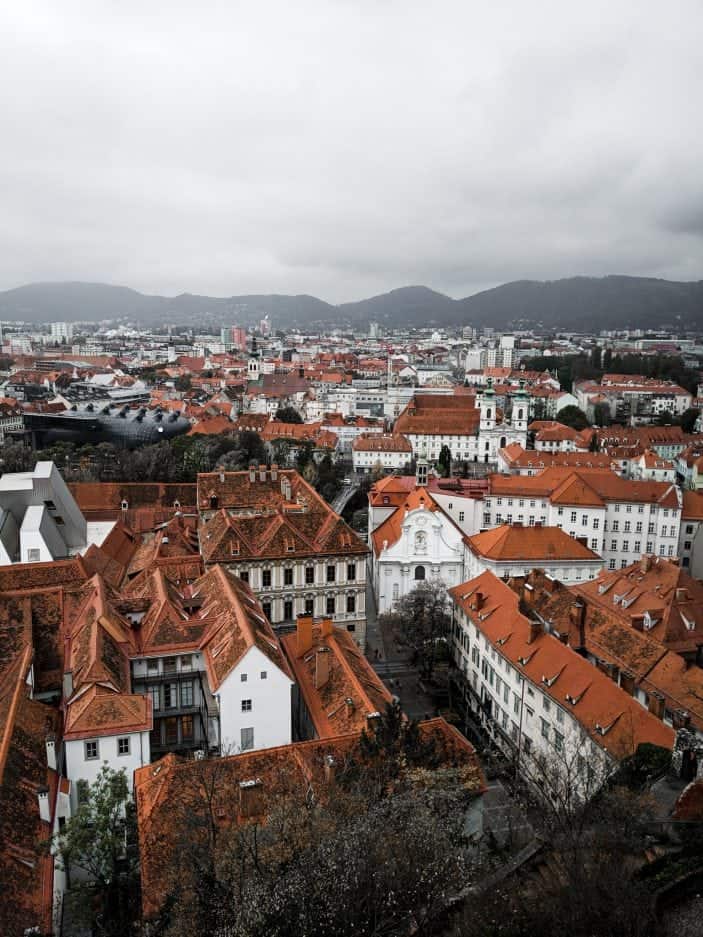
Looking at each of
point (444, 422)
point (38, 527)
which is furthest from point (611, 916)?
point (444, 422)

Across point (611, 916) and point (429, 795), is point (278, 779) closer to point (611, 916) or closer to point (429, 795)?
point (429, 795)

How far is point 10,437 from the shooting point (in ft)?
375

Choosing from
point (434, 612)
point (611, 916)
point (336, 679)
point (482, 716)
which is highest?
point (611, 916)

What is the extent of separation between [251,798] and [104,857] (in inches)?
191

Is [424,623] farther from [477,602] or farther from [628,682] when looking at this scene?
[628,682]

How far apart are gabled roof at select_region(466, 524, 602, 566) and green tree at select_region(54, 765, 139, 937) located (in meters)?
35.1

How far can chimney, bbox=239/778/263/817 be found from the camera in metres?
23.1

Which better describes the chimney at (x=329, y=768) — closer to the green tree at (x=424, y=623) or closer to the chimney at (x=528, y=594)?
the green tree at (x=424, y=623)

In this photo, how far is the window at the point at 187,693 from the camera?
33500mm

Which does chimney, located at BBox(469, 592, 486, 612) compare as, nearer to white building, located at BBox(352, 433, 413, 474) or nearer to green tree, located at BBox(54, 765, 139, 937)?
green tree, located at BBox(54, 765, 139, 937)

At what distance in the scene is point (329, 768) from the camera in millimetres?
24656

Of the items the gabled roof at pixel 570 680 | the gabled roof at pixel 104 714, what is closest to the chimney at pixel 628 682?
the gabled roof at pixel 570 680

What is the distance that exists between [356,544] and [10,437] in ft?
291

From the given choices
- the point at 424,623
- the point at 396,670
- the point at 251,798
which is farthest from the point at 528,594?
the point at 251,798
